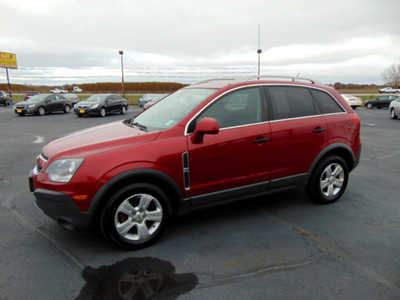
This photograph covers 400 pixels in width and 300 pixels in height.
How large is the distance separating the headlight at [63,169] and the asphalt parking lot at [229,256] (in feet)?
2.73

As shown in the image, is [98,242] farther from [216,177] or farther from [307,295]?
[307,295]

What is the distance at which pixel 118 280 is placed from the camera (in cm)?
294

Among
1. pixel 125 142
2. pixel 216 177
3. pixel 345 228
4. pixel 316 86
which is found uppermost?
pixel 316 86

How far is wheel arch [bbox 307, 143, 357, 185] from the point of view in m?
4.54

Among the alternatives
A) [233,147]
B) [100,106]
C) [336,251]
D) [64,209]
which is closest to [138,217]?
[64,209]

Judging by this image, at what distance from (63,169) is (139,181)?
2.49 feet

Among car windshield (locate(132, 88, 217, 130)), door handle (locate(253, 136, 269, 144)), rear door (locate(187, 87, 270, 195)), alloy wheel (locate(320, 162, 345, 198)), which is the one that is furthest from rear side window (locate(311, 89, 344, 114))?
car windshield (locate(132, 88, 217, 130))

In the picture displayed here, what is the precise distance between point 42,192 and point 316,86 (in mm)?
3841

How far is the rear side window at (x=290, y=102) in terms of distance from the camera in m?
4.26

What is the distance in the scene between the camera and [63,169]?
3.25 metres

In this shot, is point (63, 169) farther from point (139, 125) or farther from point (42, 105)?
point (42, 105)

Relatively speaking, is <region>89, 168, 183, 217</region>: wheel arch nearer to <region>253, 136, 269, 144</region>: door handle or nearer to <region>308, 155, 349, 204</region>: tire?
<region>253, 136, 269, 144</region>: door handle

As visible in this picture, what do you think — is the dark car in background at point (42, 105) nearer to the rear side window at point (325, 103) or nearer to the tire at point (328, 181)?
the rear side window at point (325, 103)

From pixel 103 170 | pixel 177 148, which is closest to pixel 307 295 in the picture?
pixel 177 148
